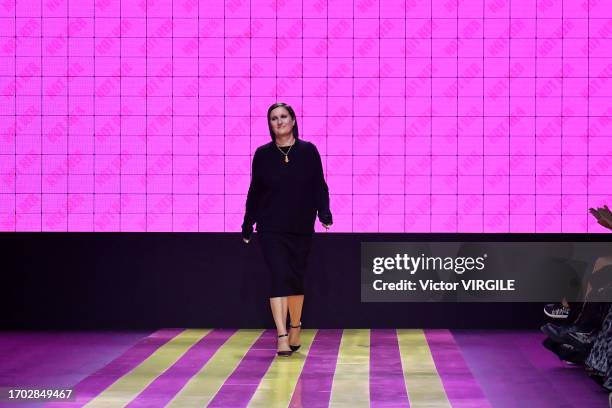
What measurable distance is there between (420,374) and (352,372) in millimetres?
388

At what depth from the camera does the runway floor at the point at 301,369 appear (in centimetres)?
557

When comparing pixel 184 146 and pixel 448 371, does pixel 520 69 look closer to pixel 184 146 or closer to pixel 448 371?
pixel 184 146

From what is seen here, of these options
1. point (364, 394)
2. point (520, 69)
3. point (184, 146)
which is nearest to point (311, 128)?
point (184, 146)

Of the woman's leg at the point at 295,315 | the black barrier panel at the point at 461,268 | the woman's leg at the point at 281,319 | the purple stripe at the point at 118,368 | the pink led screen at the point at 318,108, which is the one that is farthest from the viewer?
the pink led screen at the point at 318,108

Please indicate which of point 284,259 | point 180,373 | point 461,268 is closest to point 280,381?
point 180,373

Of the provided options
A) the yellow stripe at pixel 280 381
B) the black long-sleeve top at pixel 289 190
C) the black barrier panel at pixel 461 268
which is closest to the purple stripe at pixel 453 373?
the black barrier panel at pixel 461 268

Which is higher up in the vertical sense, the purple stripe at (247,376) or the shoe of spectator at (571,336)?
the shoe of spectator at (571,336)

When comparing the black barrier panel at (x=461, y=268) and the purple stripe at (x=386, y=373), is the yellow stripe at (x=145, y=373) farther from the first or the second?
the black barrier panel at (x=461, y=268)

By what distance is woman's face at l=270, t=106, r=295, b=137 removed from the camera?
7199 mm

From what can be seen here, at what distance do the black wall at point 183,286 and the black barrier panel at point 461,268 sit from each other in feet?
0.19

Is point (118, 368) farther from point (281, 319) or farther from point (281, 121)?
point (281, 121)

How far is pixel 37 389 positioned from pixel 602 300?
120 inches

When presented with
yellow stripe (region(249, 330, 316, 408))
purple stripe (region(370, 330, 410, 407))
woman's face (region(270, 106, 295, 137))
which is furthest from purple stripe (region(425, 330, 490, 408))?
woman's face (region(270, 106, 295, 137))

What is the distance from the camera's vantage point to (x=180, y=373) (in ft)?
A: 20.9
